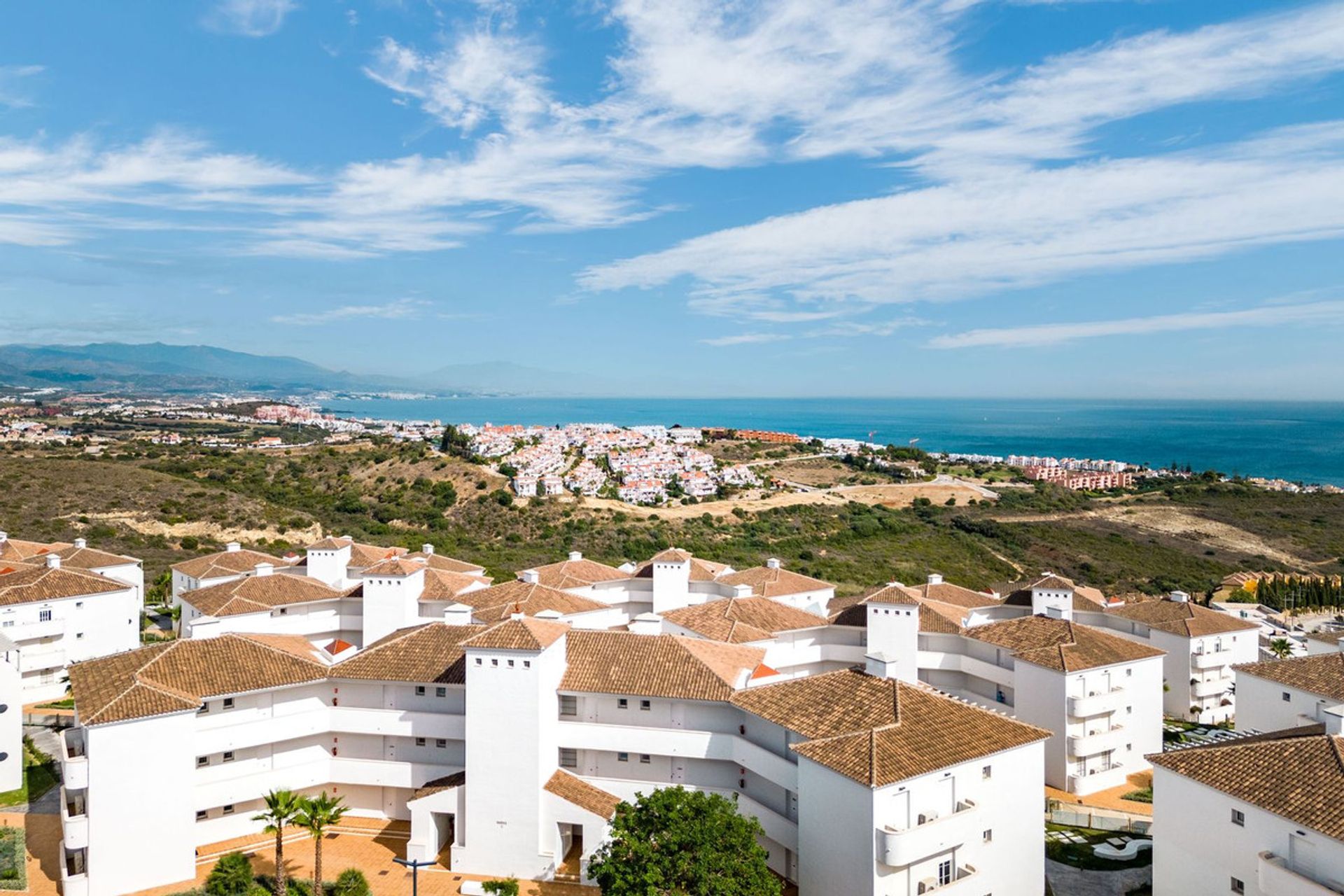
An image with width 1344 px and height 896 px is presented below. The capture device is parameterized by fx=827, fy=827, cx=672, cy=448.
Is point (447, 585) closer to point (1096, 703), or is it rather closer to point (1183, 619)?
point (1096, 703)

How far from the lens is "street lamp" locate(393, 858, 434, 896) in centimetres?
2061

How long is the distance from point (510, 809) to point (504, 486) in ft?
212

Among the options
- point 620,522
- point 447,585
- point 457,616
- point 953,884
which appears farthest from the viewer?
point 620,522

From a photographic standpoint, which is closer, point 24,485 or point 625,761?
point 625,761

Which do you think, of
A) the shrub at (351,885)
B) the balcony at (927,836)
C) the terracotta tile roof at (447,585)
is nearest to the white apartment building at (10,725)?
the terracotta tile roof at (447,585)

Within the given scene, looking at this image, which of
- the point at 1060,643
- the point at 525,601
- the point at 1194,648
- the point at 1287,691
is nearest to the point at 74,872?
the point at 525,601

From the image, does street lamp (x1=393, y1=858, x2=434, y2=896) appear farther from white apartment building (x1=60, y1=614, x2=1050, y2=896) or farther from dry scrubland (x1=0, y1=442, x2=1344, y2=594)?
dry scrubland (x1=0, y1=442, x2=1344, y2=594)

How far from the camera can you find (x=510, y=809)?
71.9 ft

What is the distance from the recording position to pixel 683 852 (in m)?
17.7

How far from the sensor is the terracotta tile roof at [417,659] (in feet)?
78.2

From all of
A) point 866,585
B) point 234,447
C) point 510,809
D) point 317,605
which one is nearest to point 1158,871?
point 510,809

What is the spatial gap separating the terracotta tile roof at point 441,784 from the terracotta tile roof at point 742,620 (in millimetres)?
9504

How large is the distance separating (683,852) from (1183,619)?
1272 inches

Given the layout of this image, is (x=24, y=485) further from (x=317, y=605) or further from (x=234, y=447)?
(x=317, y=605)
